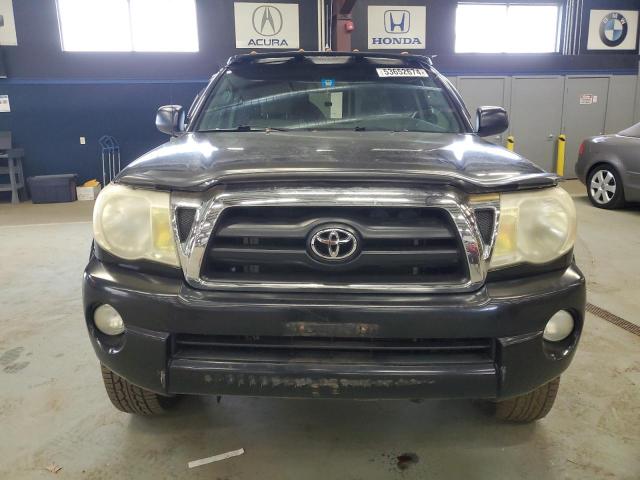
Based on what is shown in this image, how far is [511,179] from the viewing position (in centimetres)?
149

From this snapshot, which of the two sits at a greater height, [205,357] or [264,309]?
[264,309]

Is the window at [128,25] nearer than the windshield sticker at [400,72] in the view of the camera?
No

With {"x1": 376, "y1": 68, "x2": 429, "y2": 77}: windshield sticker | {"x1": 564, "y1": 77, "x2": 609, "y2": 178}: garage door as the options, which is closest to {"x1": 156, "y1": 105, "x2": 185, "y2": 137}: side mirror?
{"x1": 376, "y1": 68, "x2": 429, "y2": 77}: windshield sticker

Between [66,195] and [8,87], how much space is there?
7.41ft

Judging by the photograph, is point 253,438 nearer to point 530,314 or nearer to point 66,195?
point 530,314

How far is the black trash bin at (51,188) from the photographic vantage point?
823 cm

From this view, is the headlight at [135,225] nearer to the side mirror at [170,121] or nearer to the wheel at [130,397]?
the wheel at [130,397]

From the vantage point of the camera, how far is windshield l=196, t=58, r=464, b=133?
2.44 meters

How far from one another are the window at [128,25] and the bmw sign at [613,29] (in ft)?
26.1

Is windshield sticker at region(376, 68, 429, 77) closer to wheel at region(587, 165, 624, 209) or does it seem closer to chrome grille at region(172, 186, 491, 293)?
chrome grille at region(172, 186, 491, 293)

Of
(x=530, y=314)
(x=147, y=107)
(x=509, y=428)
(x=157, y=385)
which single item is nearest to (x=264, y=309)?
(x=157, y=385)

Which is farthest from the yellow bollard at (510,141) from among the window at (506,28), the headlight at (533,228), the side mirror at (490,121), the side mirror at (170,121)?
the headlight at (533,228)

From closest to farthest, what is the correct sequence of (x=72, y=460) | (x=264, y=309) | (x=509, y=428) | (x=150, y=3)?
1. (x=264, y=309)
2. (x=72, y=460)
3. (x=509, y=428)
4. (x=150, y=3)

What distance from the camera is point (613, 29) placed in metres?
10.6
